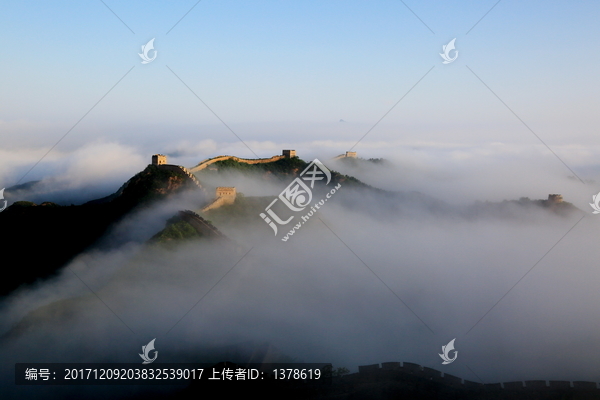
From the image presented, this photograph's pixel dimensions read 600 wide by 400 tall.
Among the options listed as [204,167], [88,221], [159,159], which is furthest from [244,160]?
[88,221]

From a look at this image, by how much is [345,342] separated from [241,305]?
11.0 meters

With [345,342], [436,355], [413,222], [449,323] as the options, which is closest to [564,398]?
[436,355]

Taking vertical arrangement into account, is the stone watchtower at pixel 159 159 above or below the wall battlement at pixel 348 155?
below

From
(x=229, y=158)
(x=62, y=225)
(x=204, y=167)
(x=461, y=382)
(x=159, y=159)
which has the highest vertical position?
(x=229, y=158)

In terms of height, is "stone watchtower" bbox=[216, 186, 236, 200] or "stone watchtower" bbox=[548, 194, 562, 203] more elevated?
"stone watchtower" bbox=[548, 194, 562, 203]

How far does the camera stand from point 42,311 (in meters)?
50.8

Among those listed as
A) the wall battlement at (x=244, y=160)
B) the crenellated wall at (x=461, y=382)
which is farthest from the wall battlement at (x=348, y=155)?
the crenellated wall at (x=461, y=382)

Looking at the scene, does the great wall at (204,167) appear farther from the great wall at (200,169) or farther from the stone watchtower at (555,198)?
the stone watchtower at (555,198)

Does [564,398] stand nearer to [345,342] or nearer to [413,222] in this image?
[345,342]

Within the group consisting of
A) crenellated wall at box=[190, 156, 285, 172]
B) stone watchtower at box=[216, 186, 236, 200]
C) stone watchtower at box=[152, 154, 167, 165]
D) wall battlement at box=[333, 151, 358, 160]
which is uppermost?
wall battlement at box=[333, 151, 358, 160]

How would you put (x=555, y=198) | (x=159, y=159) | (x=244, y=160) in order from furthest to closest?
(x=555, y=198) → (x=244, y=160) → (x=159, y=159)

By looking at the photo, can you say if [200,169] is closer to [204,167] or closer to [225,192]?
[204,167]

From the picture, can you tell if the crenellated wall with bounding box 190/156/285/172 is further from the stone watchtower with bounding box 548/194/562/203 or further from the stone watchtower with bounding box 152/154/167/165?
the stone watchtower with bounding box 548/194/562/203

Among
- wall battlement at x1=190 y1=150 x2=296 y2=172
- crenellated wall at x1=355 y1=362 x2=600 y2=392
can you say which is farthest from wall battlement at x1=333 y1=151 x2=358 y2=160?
crenellated wall at x1=355 y1=362 x2=600 y2=392
